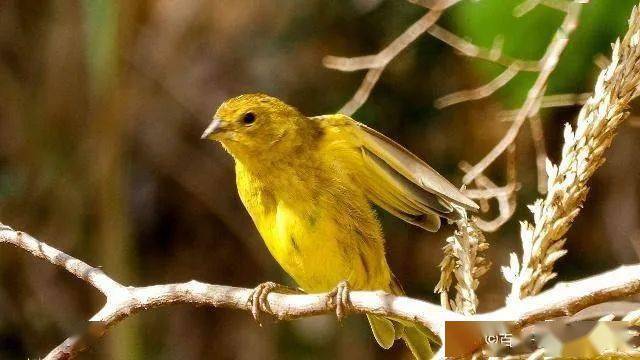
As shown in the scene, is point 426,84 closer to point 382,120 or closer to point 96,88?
point 382,120

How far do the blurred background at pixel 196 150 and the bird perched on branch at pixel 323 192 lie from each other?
35 cm

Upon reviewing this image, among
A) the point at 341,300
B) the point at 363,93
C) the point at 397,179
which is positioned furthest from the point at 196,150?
the point at 341,300

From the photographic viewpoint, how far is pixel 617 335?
1.64ft

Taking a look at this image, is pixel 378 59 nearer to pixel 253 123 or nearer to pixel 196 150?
pixel 253 123

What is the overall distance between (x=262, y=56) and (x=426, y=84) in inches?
10.5

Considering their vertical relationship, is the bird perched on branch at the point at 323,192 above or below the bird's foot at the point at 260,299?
above

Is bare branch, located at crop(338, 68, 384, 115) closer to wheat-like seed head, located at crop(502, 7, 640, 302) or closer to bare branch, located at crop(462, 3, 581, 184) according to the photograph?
bare branch, located at crop(462, 3, 581, 184)

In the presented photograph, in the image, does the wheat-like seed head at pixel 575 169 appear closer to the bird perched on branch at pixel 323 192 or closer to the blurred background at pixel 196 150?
the bird perched on branch at pixel 323 192

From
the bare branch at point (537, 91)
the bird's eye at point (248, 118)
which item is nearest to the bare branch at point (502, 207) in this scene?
the bare branch at point (537, 91)

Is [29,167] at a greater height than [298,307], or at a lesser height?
greater

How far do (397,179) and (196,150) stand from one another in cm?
66

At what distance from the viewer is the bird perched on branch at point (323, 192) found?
2.74ft

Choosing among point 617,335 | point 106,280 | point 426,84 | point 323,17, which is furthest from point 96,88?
point 617,335

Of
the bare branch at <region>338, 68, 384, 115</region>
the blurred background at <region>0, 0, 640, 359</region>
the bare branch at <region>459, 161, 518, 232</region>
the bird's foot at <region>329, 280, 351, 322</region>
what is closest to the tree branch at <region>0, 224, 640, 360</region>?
the bird's foot at <region>329, 280, 351, 322</region>
